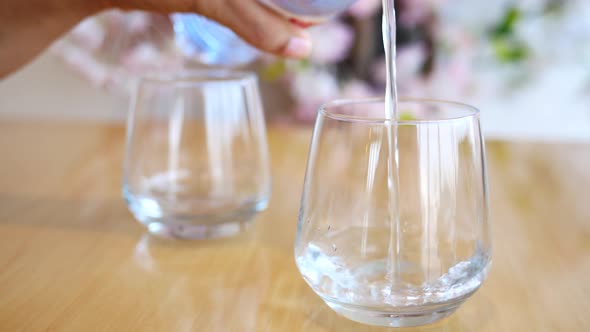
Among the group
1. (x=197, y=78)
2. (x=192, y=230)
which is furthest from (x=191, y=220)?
(x=197, y=78)

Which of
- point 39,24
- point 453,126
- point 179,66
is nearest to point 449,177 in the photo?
point 453,126

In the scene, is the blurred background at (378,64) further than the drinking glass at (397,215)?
Yes

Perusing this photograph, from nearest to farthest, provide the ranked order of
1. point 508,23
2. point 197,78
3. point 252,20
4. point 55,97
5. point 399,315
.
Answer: point 399,315
point 252,20
point 197,78
point 508,23
point 55,97

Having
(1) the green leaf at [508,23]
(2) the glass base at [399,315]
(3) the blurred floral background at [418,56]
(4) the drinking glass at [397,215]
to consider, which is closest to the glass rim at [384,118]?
(4) the drinking glass at [397,215]

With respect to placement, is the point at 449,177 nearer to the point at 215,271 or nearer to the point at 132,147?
the point at 215,271

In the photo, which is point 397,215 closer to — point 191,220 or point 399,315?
point 399,315

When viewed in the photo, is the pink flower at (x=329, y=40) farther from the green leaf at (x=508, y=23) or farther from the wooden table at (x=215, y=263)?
the wooden table at (x=215, y=263)
